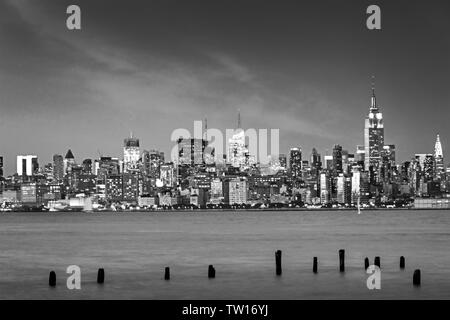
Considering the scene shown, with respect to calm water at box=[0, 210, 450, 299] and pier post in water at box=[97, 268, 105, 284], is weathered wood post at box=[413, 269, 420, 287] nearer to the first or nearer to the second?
calm water at box=[0, 210, 450, 299]

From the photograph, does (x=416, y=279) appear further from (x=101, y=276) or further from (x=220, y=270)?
(x=101, y=276)

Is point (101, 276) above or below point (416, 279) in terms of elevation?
above

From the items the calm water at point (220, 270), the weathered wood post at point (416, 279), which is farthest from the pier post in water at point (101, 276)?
the weathered wood post at point (416, 279)

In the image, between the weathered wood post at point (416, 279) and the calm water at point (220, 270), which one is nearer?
the calm water at point (220, 270)

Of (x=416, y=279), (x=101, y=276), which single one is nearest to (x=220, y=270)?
(x=101, y=276)

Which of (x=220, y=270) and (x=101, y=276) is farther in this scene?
(x=220, y=270)

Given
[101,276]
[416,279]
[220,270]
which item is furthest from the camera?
[220,270]

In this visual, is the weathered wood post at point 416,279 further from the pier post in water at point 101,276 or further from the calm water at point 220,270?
the pier post in water at point 101,276
